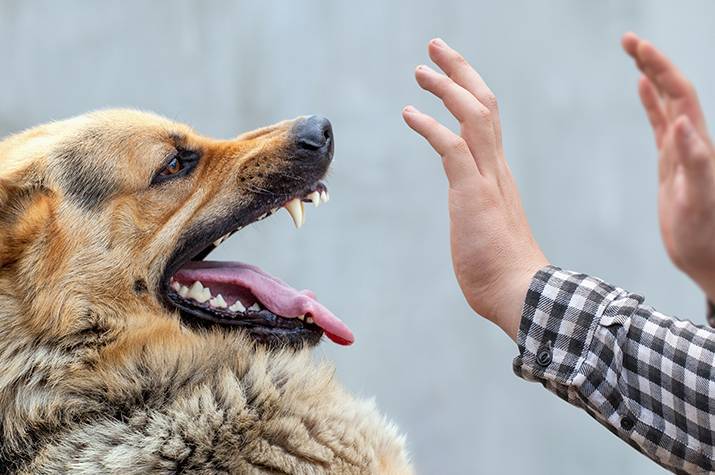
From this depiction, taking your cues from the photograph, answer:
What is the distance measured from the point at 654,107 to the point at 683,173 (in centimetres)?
22

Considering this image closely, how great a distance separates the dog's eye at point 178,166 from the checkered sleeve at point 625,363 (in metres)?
1.03

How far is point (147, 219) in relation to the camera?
2.19 meters

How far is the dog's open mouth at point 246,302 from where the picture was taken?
215 cm

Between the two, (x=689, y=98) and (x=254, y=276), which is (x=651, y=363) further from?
(x=254, y=276)

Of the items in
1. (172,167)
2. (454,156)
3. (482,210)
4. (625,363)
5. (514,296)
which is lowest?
(625,363)

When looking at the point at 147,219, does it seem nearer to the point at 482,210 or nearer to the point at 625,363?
the point at 482,210

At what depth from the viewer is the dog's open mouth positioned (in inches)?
84.7

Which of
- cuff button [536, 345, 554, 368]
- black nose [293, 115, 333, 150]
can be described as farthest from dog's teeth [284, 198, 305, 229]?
cuff button [536, 345, 554, 368]

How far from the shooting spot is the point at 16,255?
2.00 metres

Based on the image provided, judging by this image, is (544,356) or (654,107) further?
(544,356)

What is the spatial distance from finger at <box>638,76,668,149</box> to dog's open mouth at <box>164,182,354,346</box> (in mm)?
1115

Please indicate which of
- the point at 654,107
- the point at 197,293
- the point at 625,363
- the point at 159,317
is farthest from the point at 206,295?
the point at 654,107

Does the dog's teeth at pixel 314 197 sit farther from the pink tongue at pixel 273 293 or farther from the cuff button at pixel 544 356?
the cuff button at pixel 544 356

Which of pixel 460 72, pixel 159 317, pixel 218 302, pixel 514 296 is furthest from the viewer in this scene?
pixel 218 302
